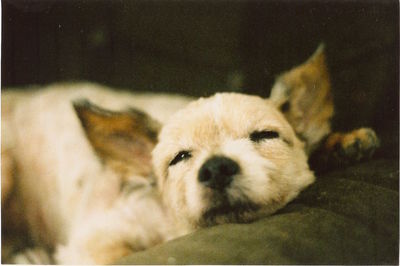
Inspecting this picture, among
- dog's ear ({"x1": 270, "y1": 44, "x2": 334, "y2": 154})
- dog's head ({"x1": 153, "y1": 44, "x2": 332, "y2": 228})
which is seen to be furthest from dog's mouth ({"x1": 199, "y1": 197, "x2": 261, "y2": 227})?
dog's ear ({"x1": 270, "y1": 44, "x2": 334, "y2": 154})

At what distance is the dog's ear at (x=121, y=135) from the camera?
1792 mm

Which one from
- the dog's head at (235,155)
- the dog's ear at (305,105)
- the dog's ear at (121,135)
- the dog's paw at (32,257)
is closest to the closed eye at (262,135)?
the dog's head at (235,155)

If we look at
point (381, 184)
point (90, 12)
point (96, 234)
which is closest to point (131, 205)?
point (96, 234)

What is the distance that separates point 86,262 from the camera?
1799 mm

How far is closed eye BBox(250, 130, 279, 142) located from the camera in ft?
5.53

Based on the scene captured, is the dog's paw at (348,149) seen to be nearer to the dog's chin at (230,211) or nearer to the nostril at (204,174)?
the dog's chin at (230,211)

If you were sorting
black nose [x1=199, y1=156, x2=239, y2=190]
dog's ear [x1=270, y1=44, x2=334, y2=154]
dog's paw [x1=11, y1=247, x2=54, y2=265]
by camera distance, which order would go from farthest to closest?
dog's ear [x1=270, y1=44, x2=334, y2=154] < dog's paw [x1=11, y1=247, x2=54, y2=265] < black nose [x1=199, y1=156, x2=239, y2=190]

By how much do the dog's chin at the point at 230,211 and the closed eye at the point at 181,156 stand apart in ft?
0.92

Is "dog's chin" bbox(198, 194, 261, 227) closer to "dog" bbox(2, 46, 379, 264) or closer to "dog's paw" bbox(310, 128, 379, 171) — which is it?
"dog" bbox(2, 46, 379, 264)

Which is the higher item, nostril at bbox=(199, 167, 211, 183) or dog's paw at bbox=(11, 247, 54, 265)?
nostril at bbox=(199, 167, 211, 183)

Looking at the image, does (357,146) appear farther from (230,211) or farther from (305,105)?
(230,211)

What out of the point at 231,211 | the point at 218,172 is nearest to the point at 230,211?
→ the point at 231,211

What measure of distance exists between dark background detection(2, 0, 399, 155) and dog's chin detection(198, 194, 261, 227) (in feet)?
2.05

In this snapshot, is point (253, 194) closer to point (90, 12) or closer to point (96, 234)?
point (96, 234)
